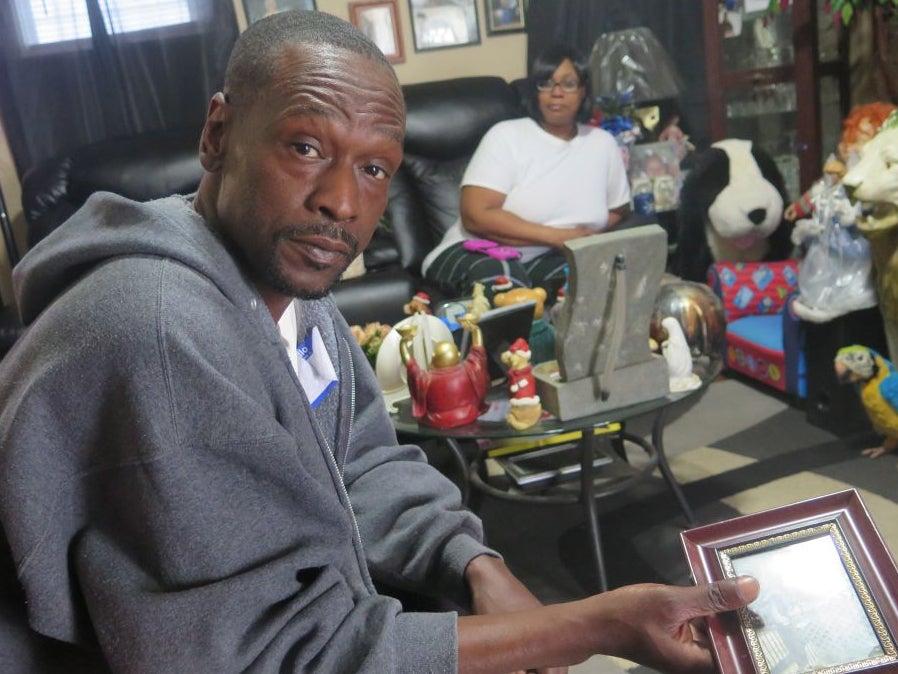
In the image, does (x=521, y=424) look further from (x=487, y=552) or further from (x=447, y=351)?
(x=487, y=552)

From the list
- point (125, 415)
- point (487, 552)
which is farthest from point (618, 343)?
point (125, 415)

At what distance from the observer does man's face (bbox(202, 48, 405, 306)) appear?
2.75ft

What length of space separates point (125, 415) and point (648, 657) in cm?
51

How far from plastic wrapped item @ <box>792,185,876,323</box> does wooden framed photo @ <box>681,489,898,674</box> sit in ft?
6.18

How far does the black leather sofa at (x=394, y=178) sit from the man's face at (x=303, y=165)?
7.92ft

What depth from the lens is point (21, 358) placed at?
2.27ft

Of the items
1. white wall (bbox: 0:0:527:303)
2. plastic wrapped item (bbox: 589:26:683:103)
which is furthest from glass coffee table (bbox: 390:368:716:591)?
white wall (bbox: 0:0:527:303)

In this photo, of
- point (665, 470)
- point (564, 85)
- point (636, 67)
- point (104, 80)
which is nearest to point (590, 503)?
point (665, 470)

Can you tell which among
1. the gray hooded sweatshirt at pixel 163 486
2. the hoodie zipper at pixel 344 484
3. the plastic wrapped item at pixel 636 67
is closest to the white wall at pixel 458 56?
the plastic wrapped item at pixel 636 67

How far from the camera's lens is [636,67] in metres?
3.75

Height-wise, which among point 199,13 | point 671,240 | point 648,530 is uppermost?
point 199,13

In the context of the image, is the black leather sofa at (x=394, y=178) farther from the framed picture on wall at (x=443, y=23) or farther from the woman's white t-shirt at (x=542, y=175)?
the framed picture on wall at (x=443, y=23)

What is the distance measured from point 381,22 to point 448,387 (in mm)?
2798

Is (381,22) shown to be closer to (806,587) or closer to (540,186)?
(540,186)
